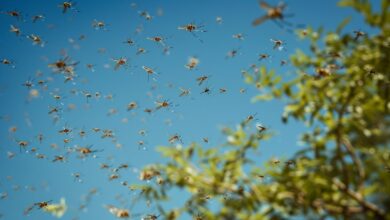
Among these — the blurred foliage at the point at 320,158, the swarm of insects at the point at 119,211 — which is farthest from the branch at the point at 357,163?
the swarm of insects at the point at 119,211

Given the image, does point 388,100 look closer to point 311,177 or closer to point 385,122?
point 385,122

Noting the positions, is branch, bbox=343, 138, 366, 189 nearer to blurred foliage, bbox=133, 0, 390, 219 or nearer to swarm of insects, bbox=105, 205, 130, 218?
blurred foliage, bbox=133, 0, 390, 219

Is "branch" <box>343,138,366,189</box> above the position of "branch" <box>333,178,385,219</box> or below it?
above

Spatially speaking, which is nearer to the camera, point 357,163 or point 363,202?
point 363,202

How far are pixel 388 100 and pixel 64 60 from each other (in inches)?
319

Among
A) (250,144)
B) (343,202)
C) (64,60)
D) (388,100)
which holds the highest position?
(64,60)

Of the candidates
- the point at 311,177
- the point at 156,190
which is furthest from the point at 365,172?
the point at 156,190

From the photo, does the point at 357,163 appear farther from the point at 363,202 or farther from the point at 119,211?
the point at 119,211

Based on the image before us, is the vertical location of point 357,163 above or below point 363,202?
above

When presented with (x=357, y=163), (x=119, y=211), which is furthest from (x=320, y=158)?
(x=119, y=211)

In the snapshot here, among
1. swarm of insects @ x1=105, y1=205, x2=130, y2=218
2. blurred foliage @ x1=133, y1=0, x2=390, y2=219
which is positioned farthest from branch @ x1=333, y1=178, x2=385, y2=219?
swarm of insects @ x1=105, y1=205, x2=130, y2=218

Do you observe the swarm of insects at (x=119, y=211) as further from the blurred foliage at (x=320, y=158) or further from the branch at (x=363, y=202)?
the branch at (x=363, y=202)

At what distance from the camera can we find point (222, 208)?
478cm

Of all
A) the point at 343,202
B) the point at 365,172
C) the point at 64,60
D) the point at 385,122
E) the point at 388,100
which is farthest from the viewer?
the point at 64,60
